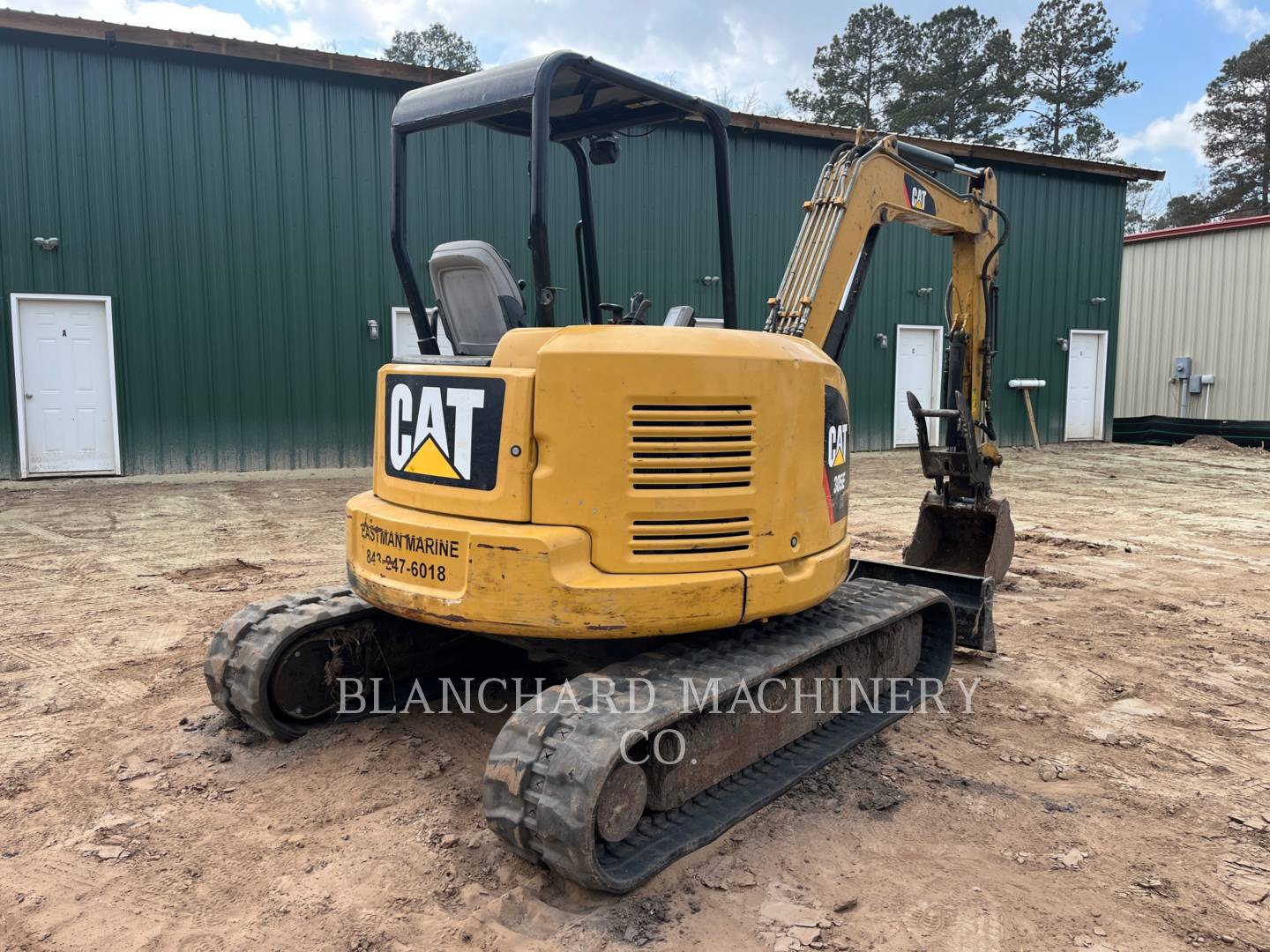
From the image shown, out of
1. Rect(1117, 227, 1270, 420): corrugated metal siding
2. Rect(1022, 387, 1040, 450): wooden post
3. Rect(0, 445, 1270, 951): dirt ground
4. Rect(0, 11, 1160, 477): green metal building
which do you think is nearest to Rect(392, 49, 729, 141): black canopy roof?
Rect(0, 445, 1270, 951): dirt ground

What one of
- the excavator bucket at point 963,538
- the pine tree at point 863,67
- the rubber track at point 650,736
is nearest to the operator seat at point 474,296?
the rubber track at point 650,736

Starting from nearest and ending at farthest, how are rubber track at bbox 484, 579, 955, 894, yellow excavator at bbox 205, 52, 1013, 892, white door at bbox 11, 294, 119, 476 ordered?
rubber track at bbox 484, 579, 955, 894 < yellow excavator at bbox 205, 52, 1013, 892 < white door at bbox 11, 294, 119, 476

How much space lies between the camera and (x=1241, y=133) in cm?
3609

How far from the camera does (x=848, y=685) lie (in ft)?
13.9

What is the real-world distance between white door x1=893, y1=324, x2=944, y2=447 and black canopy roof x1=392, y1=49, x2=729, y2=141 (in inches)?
572

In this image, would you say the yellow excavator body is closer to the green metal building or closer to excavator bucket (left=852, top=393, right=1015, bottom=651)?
excavator bucket (left=852, top=393, right=1015, bottom=651)

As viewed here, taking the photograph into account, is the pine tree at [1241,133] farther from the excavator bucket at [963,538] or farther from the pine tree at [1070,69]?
the excavator bucket at [963,538]

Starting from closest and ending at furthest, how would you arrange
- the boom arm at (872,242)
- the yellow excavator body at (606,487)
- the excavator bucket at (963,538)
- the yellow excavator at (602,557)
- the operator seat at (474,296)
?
the yellow excavator at (602,557) < the yellow excavator body at (606,487) < the operator seat at (474,296) < the boom arm at (872,242) < the excavator bucket at (963,538)

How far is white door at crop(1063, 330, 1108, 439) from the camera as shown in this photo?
67.7 feet

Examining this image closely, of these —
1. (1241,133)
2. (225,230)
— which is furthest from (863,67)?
(225,230)

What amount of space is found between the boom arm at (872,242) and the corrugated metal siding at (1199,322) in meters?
18.0

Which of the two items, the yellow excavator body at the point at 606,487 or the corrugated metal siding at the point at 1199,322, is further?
the corrugated metal siding at the point at 1199,322

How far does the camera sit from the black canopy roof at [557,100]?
3594 millimetres

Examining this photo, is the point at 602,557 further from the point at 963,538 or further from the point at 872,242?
the point at 963,538
